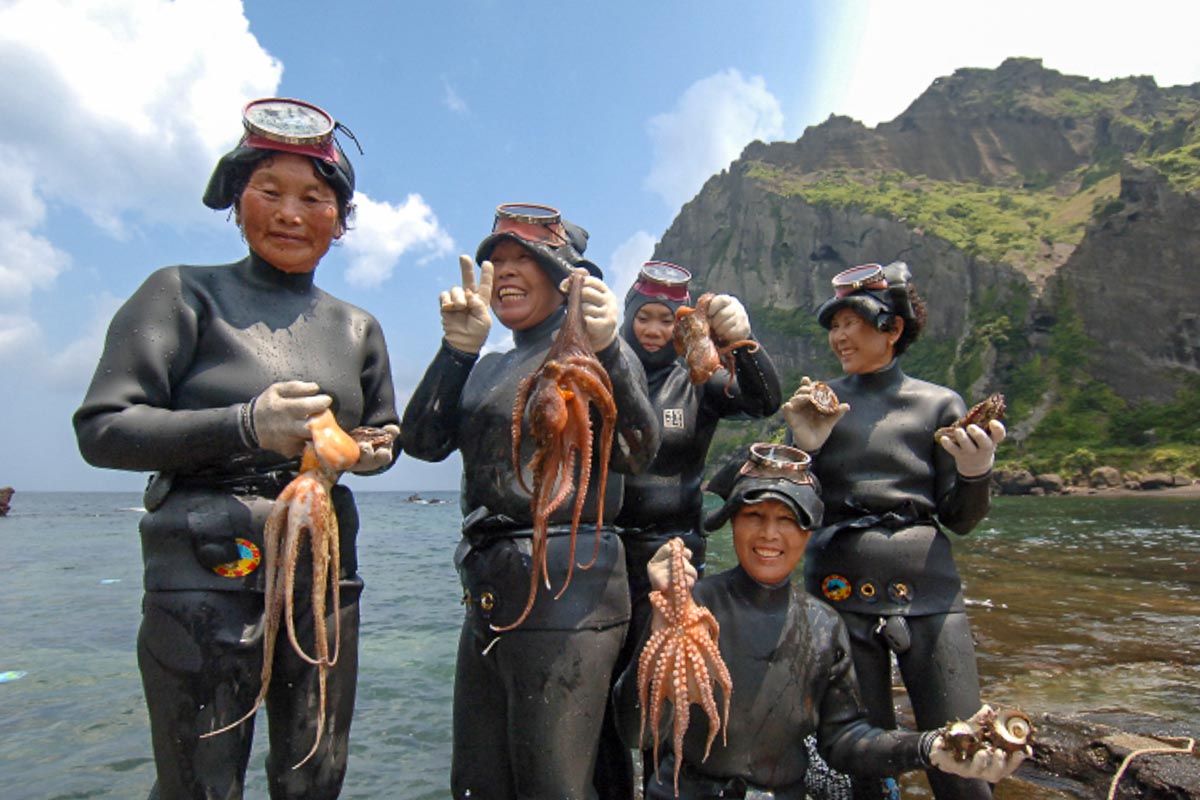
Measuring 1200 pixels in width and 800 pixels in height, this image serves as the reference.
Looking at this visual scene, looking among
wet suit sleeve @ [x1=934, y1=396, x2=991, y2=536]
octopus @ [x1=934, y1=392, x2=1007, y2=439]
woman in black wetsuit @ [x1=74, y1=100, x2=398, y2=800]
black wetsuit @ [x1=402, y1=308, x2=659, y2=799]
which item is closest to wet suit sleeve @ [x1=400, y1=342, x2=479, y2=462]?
black wetsuit @ [x1=402, y1=308, x2=659, y2=799]

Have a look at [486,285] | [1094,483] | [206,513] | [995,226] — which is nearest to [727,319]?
[486,285]

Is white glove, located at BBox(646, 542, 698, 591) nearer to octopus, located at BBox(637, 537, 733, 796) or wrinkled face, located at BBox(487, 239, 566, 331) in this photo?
octopus, located at BBox(637, 537, 733, 796)

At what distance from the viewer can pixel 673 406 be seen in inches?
159

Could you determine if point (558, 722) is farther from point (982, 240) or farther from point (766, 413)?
point (982, 240)

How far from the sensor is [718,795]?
308cm

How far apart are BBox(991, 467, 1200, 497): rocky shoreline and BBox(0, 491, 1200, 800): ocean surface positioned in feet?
117

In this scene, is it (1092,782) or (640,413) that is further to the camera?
(1092,782)

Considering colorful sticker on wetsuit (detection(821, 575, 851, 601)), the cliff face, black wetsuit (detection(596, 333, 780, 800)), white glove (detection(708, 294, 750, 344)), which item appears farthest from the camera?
the cliff face

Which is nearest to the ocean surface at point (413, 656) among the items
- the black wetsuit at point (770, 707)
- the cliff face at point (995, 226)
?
the black wetsuit at point (770, 707)

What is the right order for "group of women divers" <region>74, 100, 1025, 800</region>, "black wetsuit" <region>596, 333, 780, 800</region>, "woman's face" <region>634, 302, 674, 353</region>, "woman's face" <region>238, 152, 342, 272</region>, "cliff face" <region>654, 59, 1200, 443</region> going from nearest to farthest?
"group of women divers" <region>74, 100, 1025, 800</region>, "woman's face" <region>238, 152, 342, 272</region>, "black wetsuit" <region>596, 333, 780, 800</region>, "woman's face" <region>634, 302, 674, 353</region>, "cliff face" <region>654, 59, 1200, 443</region>

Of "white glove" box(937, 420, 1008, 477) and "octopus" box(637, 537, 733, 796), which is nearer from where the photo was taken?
"octopus" box(637, 537, 733, 796)

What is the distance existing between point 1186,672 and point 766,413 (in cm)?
832

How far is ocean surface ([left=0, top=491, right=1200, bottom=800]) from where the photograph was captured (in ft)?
23.1

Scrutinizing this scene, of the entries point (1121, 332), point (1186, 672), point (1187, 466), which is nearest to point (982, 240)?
point (1121, 332)
